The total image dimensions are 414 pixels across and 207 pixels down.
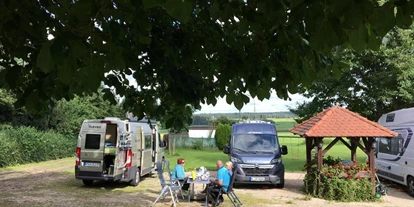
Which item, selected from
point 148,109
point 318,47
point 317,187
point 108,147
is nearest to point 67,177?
point 108,147

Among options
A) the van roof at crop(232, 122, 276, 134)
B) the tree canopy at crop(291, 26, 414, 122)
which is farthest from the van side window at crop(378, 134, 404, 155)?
the van roof at crop(232, 122, 276, 134)

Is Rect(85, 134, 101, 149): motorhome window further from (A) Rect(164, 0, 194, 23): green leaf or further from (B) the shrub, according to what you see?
(B) the shrub

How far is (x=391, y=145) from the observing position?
12.8 meters

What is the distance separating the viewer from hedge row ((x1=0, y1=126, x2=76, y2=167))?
19812 millimetres

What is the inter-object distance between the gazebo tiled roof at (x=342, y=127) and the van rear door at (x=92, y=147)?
6.69m

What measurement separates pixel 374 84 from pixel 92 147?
1227cm

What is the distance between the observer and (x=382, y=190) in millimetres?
11430

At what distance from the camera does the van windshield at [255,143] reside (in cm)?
1379

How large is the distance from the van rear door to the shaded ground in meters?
0.80

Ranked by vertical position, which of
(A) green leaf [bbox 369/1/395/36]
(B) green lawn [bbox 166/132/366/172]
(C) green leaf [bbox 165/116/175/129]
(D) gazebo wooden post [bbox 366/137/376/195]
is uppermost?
(A) green leaf [bbox 369/1/395/36]

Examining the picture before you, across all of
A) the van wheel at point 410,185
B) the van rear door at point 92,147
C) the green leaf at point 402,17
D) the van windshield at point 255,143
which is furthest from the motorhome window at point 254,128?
the green leaf at point 402,17

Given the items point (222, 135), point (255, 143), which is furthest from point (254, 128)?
point (222, 135)

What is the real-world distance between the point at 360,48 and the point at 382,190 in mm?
11072

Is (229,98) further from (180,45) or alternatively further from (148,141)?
(148,141)
